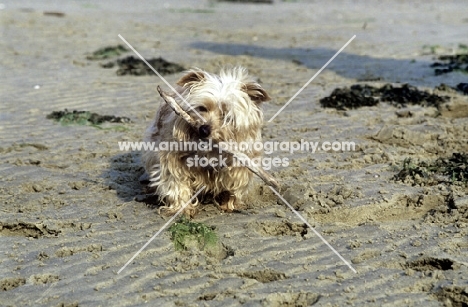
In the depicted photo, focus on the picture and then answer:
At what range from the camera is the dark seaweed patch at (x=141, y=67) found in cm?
1127

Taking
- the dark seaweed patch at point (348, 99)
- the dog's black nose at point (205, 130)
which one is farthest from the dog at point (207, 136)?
the dark seaweed patch at point (348, 99)

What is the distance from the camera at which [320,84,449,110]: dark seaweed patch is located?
912cm

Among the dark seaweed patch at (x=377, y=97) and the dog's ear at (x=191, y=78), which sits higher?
the dog's ear at (x=191, y=78)

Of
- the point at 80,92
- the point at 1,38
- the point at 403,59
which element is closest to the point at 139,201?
the point at 80,92

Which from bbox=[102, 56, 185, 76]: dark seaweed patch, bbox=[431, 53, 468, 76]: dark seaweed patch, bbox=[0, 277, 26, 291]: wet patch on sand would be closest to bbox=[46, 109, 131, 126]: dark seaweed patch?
bbox=[102, 56, 185, 76]: dark seaweed patch

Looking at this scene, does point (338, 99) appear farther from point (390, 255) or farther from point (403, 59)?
point (390, 255)

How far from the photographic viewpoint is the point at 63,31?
15.8 m

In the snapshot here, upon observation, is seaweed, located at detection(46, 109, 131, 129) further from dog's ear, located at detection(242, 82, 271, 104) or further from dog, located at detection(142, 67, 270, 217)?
dog's ear, located at detection(242, 82, 271, 104)

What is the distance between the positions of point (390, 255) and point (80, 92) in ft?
21.5

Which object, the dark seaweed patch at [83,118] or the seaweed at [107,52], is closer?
the dark seaweed patch at [83,118]

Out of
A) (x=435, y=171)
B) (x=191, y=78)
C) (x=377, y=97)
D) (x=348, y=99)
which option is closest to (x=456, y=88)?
(x=377, y=97)

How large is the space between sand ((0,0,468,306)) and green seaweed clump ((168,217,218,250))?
10cm

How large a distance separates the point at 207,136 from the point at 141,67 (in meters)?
6.56

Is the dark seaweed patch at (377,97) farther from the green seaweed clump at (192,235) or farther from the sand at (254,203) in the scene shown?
the green seaweed clump at (192,235)
